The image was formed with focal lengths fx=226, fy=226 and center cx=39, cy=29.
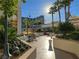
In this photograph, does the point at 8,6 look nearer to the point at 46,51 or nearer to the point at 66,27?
the point at 46,51

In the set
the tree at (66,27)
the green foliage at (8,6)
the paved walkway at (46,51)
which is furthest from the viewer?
the tree at (66,27)

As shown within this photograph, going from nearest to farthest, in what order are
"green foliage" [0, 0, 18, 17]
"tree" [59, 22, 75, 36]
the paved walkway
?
1. "green foliage" [0, 0, 18, 17]
2. the paved walkway
3. "tree" [59, 22, 75, 36]

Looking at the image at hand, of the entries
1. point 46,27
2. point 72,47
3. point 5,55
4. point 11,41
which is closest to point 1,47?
point 11,41

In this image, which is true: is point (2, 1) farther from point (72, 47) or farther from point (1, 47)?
point (72, 47)

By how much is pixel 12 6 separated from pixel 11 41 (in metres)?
4.06

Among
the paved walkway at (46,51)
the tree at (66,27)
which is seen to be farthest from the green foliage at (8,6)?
the tree at (66,27)

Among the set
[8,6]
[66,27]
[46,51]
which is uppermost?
[8,6]

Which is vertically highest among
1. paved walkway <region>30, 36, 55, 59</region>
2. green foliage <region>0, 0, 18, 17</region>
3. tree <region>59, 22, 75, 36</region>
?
green foliage <region>0, 0, 18, 17</region>

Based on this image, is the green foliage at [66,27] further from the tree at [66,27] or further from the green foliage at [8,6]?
the green foliage at [8,6]

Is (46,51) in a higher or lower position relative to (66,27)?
lower

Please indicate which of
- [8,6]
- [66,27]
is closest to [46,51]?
[66,27]

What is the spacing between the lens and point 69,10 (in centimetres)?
3853

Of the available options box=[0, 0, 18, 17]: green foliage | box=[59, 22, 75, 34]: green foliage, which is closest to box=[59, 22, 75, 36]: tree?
box=[59, 22, 75, 34]: green foliage

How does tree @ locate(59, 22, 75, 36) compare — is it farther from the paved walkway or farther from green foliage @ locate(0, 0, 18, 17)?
green foliage @ locate(0, 0, 18, 17)
